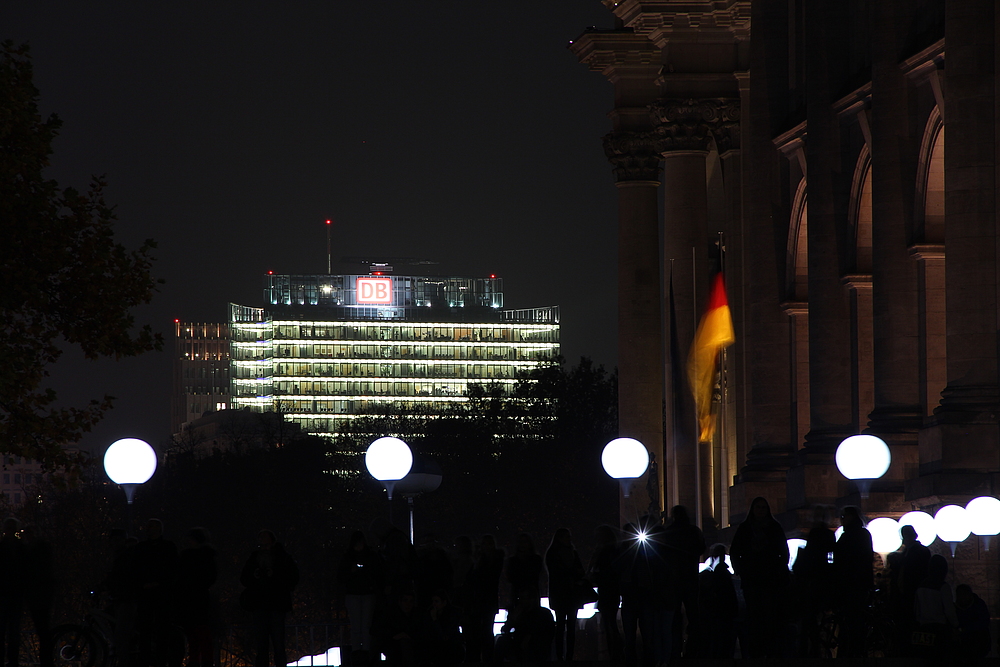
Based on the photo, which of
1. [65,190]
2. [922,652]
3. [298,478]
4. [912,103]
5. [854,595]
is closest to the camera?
→ [922,652]

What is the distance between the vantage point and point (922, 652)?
66.8ft

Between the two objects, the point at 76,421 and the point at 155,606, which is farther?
the point at 76,421

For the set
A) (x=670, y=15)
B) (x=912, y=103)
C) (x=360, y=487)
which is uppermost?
(x=670, y=15)

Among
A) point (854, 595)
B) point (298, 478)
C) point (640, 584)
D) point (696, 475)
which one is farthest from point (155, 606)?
point (298, 478)

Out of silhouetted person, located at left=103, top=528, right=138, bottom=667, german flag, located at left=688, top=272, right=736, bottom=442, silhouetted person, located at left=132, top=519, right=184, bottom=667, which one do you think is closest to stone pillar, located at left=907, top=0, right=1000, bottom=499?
silhouetted person, located at left=132, top=519, right=184, bottom=667

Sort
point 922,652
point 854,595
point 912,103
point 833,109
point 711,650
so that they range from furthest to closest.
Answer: point 833,109 < point 912,103 < point 711,650 < point 854,595 < point 922,652

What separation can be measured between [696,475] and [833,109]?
13.4 m

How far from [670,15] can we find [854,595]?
2839cm

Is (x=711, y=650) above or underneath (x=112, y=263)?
underneath

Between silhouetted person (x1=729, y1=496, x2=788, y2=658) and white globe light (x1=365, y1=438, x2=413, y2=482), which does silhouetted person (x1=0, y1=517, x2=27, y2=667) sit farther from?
silhouetted person (x1=729, y1=496, x2=788, y2=658)

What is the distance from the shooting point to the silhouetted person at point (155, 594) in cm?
2202

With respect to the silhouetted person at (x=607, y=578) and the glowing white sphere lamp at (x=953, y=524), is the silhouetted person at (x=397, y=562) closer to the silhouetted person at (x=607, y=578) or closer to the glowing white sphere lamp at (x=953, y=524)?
the silhouetted person at (x=607, y=578)

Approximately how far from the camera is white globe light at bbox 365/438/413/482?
27.9 meters

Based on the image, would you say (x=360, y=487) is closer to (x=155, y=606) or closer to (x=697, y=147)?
(x=697, y=147)
